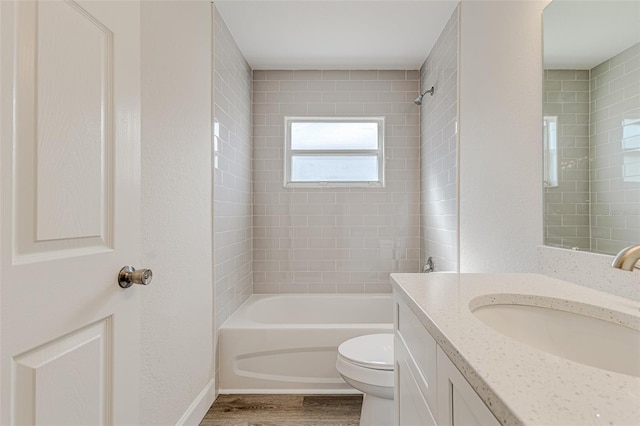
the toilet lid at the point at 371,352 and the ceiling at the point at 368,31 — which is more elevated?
the ceiling at the point at 368,31

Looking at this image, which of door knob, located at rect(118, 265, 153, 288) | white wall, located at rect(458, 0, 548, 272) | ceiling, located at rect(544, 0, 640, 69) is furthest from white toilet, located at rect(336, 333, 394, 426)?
ceiling, located at rect(544, 0, 640, 69)

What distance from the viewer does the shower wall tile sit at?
2.26 metres

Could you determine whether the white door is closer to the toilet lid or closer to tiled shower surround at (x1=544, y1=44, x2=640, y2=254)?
the toilet lid

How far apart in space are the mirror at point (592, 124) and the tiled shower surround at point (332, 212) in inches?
73.9

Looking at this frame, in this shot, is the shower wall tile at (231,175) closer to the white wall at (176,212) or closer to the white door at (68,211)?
the white wall at (176,212)

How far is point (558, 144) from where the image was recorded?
1229 mm

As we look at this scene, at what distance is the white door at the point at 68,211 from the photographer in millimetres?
634

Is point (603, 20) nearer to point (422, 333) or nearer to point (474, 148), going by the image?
point (474, 148)

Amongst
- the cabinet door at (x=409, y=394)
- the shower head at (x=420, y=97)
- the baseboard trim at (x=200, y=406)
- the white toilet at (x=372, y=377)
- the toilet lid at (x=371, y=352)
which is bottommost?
the baseboard trim at (x=200, y=406)

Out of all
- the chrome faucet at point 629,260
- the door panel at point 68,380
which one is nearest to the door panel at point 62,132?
the door panel at point 68,380

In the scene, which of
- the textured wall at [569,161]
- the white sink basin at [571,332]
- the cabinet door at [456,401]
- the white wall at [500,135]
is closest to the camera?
the cabinet door at [456,401]

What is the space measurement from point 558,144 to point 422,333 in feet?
2.89

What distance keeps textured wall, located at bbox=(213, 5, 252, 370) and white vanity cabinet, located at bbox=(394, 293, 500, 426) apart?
Answer: 1.41 m

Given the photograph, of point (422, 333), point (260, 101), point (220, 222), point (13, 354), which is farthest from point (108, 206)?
point (260, 101)
